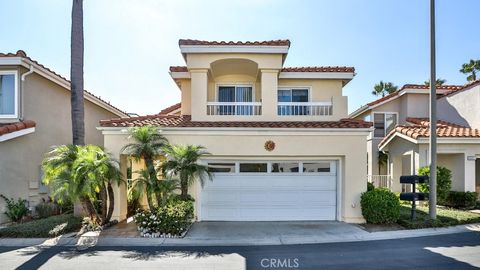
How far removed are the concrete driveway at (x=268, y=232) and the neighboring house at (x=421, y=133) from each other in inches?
281

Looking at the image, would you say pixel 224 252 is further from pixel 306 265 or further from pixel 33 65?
pixel 33 65

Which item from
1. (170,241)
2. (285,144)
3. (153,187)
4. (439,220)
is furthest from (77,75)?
(439,220)

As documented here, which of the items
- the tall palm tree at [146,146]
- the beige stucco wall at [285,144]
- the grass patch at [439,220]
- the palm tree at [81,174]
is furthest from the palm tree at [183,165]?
the grass patch at [439,220]

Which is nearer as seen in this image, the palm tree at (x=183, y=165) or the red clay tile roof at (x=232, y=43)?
the palm tree at (x=183, y=165)

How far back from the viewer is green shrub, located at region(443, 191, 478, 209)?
13805 millimetres

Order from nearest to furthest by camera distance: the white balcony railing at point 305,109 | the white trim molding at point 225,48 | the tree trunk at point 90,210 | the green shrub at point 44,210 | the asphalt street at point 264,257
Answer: the asphalt street at point 264,257 < the tree trunk at point 90,210 < the green shrub at point 44,210 < the white trim molding at point 225,48 < the white balcony railing at point 305,109

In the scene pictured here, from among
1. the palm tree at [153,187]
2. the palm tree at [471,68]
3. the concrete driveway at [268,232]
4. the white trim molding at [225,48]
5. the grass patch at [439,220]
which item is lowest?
the concrete driveway at [268,232]

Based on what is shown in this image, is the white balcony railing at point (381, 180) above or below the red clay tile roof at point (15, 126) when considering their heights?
below

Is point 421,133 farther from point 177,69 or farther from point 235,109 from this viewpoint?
point 177,69

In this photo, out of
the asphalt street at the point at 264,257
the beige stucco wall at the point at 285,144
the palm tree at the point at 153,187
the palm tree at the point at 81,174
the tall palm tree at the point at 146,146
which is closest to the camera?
the asphalt street at the point at 264,257

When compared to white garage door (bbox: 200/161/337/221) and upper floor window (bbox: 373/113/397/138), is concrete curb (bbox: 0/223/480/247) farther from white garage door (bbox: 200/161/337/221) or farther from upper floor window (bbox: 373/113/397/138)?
upper floor window (bbox: 373/113/397/138)

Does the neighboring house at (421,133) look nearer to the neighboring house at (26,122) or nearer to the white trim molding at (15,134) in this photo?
the white trim molding at (15,134)

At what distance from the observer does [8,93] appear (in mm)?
12609

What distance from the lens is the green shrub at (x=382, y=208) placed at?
10711mm
